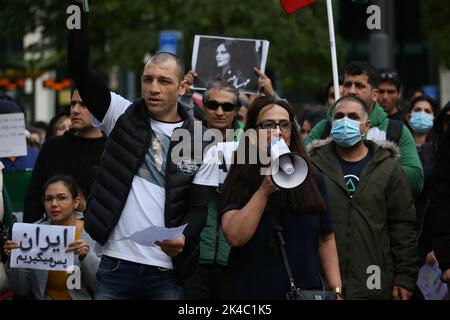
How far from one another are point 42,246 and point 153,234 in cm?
211

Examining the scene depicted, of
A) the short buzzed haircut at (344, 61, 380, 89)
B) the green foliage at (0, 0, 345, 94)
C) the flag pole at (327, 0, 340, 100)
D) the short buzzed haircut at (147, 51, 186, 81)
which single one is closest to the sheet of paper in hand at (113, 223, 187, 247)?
the short buzzed haircut at (147, 51, 186, 81)

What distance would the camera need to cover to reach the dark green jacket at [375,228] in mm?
7531

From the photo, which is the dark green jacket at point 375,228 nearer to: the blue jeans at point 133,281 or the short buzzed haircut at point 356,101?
the short buzzed haircut at point 356,101

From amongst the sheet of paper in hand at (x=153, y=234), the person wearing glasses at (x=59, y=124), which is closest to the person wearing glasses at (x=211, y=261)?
the sheet of paper in hand at (x=153, y=234)

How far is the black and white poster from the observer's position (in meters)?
10.0

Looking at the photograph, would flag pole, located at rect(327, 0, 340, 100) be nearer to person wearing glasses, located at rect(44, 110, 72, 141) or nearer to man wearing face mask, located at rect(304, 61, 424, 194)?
man wearing face mask, located at rect(304, 61, 424, 194)

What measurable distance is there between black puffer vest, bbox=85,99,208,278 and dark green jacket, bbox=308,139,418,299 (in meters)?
1.42

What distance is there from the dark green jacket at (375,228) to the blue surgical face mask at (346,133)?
163 millimetres

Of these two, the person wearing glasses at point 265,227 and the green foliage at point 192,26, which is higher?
the green foliage at point 192,26

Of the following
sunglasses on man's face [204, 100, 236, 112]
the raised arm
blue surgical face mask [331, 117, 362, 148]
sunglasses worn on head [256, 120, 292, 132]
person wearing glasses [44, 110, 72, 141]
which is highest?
the raised arm

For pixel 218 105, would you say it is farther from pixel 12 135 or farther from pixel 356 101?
pixel 12 135

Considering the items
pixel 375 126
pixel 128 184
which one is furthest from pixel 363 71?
pixel 128 184

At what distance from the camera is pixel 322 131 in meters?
8.73
